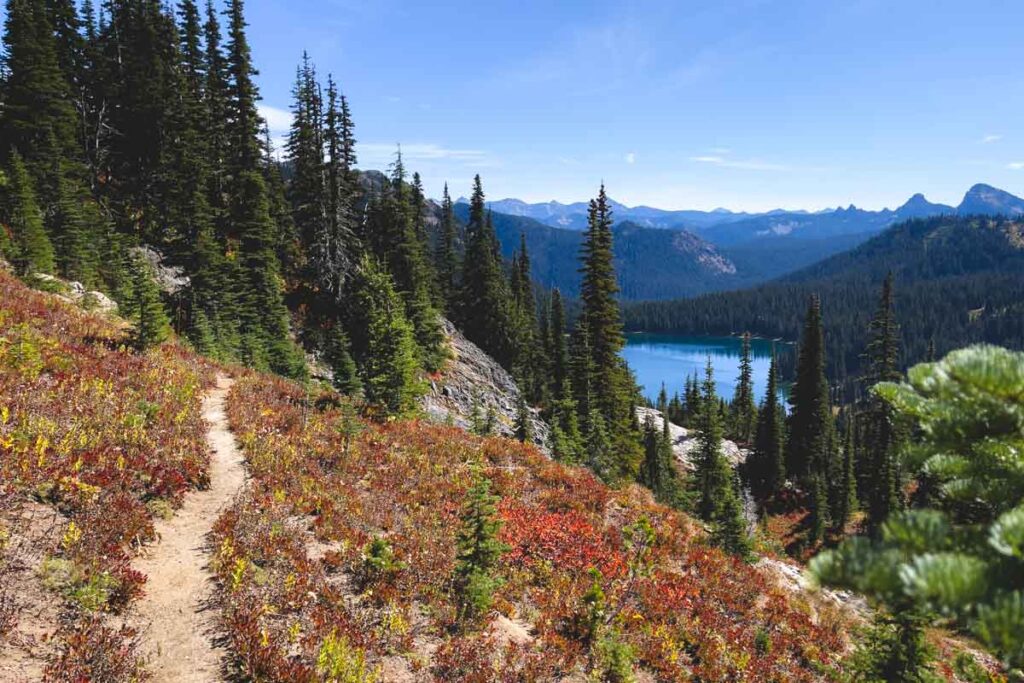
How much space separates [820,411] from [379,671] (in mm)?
68611

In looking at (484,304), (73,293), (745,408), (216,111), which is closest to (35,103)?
(216,111)

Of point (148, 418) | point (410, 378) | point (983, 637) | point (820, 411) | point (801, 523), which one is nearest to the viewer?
point (983, 637)

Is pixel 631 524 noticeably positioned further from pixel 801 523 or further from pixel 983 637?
pixel 801 523

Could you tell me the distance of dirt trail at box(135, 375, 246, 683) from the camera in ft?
22.7

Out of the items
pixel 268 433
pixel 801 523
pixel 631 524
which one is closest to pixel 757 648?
pixel 631 524

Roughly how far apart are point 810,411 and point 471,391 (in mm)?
Result: 44063

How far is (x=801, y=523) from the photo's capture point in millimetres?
59281

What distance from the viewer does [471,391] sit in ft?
147

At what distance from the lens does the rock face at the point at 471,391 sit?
3930cm

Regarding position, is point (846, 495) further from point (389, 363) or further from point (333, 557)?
point (333, 557)

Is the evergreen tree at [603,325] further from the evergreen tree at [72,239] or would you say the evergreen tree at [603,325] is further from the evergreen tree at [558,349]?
the evergreen tree at [72,239]

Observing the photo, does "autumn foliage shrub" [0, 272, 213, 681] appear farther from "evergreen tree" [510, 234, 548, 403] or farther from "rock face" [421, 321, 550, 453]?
"evergreen tree" [510, 234, 548, 403]

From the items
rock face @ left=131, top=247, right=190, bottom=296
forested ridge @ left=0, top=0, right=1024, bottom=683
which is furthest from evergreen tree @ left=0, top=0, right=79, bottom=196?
rock face @ left=131, top=247, right=190, bottom=296

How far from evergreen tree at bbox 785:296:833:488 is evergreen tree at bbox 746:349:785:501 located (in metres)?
1.79
